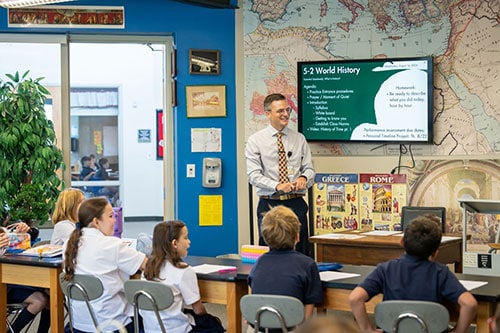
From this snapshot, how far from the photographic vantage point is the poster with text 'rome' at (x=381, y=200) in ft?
27.2

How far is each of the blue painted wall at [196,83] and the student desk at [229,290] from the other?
→ 12.0 feet

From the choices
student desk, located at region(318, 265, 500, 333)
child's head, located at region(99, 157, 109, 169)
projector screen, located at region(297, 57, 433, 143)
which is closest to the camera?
student desk, located at region(318, 265, 500, 333)

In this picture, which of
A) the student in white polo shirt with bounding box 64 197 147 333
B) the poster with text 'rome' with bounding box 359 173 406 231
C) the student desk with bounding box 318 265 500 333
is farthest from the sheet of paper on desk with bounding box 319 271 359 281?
the poster with text 'rome' with bounding box 359 173 406 231

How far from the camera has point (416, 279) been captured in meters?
4.25

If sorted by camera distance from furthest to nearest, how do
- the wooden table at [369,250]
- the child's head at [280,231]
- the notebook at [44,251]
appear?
the wooden table at [369,250] → the notebook at [44,251] → the child's head at [280,231]

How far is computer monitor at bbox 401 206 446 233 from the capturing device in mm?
7535

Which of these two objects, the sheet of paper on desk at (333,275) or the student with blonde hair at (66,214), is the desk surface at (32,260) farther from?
the sheet of paper on desk at (333,275)

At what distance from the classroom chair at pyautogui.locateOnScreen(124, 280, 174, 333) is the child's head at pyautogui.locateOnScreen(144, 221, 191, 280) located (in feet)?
0.61

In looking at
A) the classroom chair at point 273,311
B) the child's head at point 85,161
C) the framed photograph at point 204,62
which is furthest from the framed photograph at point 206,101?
the child's head at point 85,161

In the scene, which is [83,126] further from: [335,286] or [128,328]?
[335,286]

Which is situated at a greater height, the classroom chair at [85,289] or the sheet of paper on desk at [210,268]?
the sheet of paper on desk at [210,268]

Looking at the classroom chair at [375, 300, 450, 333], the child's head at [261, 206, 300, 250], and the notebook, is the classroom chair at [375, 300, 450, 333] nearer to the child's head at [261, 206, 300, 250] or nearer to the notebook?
the child's head at [261, 206, 300, 250]

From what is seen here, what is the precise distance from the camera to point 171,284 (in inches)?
195

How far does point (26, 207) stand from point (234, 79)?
8.19 ft
